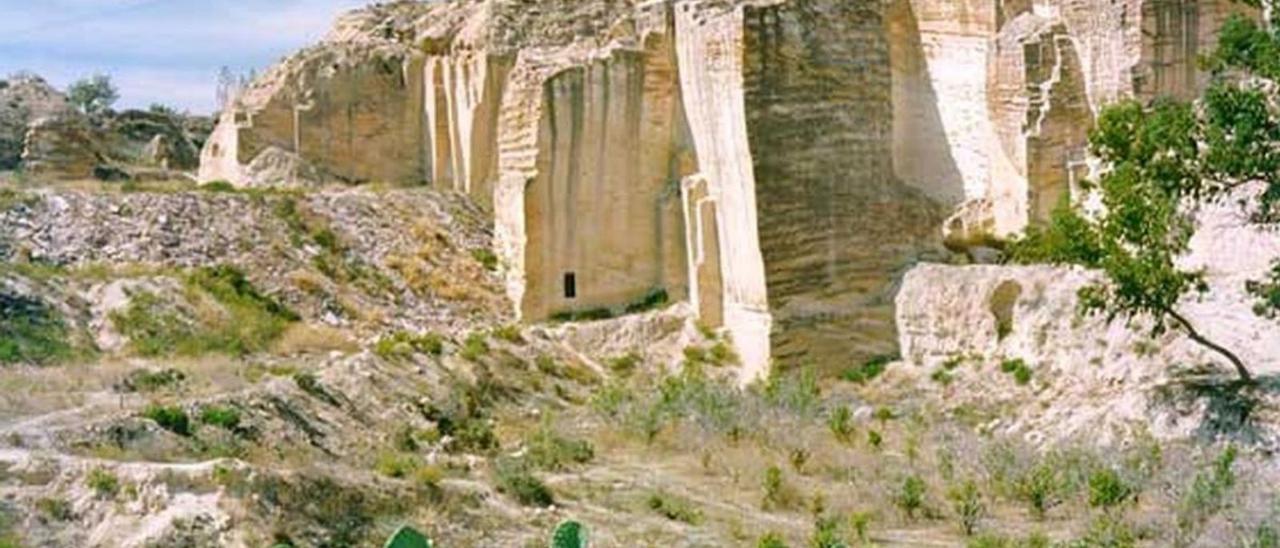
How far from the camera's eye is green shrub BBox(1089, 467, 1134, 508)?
18750mm

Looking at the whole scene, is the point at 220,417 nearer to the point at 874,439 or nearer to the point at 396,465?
the point at 396,465

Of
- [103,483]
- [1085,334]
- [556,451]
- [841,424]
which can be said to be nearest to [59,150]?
[556,451]

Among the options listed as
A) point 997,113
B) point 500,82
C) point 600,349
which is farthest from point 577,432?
point 500,82

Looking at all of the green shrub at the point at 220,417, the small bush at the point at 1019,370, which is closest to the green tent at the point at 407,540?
the green shrub at the point at 220,417

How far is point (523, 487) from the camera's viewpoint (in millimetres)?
19484

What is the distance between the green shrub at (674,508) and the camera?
19203 mm

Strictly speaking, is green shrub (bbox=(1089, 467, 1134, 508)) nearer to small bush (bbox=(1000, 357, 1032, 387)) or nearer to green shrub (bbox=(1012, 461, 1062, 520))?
green shrub (bbox=(1012, 461, 1062, 520))

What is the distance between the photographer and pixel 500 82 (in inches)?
1401

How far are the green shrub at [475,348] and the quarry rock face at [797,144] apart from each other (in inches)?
109

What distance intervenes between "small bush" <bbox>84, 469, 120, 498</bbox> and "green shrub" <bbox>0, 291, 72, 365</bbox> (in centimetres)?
925

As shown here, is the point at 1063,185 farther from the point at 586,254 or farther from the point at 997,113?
the point at 586,254

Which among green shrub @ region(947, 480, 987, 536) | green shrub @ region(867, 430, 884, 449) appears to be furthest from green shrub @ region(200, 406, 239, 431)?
green shrub @ region(947, 480, 987, 536)

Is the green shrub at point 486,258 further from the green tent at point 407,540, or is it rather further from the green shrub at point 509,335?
the green tent at point 407,540

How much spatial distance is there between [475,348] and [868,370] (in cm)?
593
